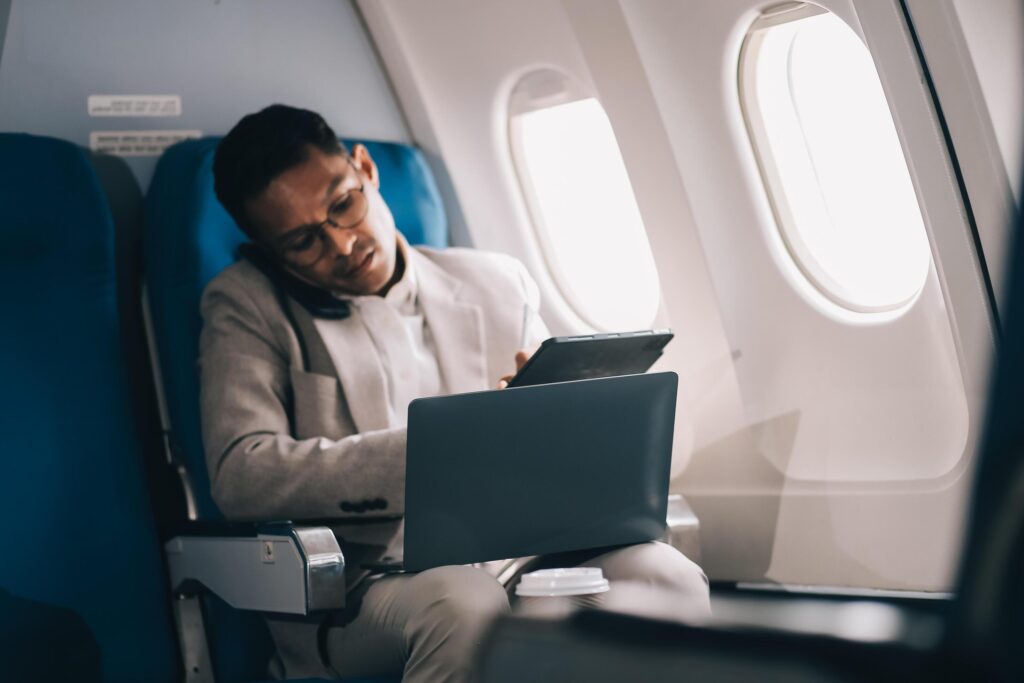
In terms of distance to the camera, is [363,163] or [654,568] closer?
[654,568]

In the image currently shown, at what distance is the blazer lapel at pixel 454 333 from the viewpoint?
7.82 feet

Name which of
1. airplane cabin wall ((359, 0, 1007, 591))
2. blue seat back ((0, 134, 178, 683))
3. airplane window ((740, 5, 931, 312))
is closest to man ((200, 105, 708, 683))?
blue seat back ((0, 134, 178, 683))

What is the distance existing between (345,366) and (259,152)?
1.56 feet

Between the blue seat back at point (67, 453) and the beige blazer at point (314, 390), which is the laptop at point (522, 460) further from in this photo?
the blue seat back at point (67, 453)

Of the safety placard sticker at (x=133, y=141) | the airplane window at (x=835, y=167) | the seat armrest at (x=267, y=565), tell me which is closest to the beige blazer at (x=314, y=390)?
the seat armrest at (x=267, y=565)

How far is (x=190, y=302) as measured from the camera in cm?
232

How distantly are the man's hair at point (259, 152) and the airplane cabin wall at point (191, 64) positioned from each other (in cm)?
49

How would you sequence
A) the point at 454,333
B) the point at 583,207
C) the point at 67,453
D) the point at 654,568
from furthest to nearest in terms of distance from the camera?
the point at 583,207 → the point at 454,333 → the point at 67,453 → the point at 654,568

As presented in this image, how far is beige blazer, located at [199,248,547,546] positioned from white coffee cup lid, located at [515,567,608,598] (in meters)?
0.46

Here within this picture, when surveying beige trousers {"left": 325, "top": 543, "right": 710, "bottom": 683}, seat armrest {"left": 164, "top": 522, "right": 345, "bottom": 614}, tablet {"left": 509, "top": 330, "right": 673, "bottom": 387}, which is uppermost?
tablet {"left": 509, "top": 330, "right": 673, "bottom": 387}

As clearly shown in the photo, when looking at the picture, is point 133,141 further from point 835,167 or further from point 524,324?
point 835,167

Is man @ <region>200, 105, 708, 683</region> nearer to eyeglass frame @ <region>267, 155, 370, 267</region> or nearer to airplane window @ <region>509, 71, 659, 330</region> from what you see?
eyeglass frame @ <region>267, 155, 370, 267</region>

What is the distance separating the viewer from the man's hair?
2.25m

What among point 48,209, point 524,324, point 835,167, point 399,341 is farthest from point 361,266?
point 835,167
